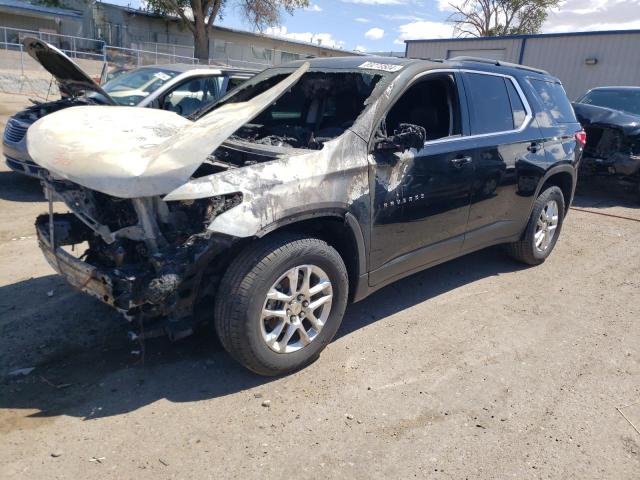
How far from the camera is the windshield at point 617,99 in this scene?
940 centimetres

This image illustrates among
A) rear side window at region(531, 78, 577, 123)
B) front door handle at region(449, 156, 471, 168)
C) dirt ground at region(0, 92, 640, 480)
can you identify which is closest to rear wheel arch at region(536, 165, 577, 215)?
rear side window at region(531, 78, 577, 123)

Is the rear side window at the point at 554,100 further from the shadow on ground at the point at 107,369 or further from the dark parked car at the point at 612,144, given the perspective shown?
the dark parked car at the point at 612,144

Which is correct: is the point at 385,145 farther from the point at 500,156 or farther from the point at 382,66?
the point at 500,156

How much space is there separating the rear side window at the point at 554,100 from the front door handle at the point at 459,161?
1632 mm

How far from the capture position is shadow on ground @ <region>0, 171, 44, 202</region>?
21.8ft

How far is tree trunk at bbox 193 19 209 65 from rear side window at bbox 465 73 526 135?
2781 centimetres

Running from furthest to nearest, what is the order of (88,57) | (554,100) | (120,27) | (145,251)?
(120,27), (88,57), (554,100), (145,251)

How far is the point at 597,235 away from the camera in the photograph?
6719 millimetres

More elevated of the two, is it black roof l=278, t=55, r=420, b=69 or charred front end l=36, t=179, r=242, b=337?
black roof l=278, t=55, r=420, b=69

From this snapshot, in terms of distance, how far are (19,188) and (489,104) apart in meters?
6.33

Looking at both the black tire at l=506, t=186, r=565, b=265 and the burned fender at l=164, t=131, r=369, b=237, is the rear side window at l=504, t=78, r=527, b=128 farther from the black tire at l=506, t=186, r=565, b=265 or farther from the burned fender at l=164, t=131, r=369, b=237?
the burned fender at l=164, t=131, r=369, b=237

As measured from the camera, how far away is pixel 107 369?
3.16m

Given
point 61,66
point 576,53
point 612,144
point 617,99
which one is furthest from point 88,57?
point 612,144

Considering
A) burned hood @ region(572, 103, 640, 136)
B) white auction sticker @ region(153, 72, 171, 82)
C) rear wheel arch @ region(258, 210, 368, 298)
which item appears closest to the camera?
rear wheel arch @ region(258, 210, 368, 298)
